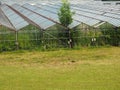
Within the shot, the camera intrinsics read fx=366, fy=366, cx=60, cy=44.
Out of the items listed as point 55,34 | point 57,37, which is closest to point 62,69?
point 57,37

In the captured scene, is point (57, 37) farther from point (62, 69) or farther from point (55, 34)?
point (62, 69)

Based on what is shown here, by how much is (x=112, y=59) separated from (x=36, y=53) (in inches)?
270

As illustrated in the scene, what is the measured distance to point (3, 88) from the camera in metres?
18.9

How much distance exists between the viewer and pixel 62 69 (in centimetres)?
2402

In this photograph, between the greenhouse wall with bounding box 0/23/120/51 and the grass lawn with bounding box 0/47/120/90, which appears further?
the greenhouse wall with bounding box 0/23/120/51

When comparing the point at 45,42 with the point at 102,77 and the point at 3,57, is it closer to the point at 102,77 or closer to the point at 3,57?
the point at 3,57

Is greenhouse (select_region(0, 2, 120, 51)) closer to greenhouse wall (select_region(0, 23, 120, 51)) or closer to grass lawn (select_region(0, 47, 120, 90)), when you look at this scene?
greenhouse wall (select_region(0, 23, 120, 51))

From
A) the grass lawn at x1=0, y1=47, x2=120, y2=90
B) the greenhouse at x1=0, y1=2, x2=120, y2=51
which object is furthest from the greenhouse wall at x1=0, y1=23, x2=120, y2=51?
the grass lawn at x1=0, y1=47, x2=120, y2=90

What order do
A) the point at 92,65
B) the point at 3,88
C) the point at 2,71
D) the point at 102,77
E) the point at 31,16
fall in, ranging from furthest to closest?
1. the point at 31,16
2. the point at 92,65
3. the point at 2,71
4. the point at 102,77
5. the point at 3,88

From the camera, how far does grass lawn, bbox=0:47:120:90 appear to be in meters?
19.6

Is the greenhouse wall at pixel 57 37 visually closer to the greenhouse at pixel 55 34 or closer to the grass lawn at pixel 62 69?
the greenhouse at pixel 55 34

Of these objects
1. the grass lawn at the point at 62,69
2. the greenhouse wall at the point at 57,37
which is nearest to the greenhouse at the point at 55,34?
the greenhouse wall at the point at 57,37

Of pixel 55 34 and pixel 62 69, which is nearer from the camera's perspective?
pixel 62 69

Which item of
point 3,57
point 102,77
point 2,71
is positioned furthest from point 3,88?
point 3,57
